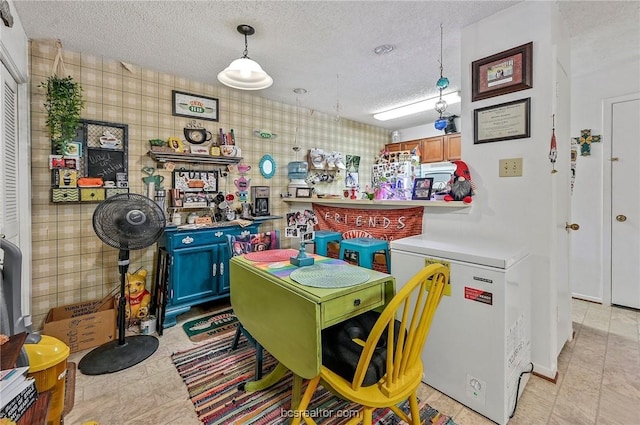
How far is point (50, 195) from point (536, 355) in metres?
3.85

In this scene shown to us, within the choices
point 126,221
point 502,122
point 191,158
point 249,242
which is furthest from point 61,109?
point 502,122

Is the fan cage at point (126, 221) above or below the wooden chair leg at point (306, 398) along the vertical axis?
above

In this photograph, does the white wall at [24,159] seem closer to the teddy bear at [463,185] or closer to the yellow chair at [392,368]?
the yellow chair at [392,368]

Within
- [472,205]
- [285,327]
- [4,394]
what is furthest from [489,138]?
[4,394]

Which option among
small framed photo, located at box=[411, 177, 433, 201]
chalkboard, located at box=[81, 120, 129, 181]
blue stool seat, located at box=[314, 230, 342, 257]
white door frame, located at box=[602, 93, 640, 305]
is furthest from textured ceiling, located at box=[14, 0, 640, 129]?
blue stool seat, located at box=[314, 230, 342, 257]

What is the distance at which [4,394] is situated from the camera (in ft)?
2.44

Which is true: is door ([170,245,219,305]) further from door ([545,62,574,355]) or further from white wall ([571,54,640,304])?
white wall ([571,54,640,304])

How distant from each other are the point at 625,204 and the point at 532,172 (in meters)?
1.98

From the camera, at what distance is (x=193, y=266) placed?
2.75m

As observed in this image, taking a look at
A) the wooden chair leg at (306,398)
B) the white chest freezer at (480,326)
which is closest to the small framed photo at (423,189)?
the white chest freezer at (480,326)

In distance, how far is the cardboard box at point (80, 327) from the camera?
2146 mm

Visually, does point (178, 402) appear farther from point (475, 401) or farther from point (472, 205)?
point (472, 205)

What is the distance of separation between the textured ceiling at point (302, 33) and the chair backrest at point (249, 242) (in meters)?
1.67

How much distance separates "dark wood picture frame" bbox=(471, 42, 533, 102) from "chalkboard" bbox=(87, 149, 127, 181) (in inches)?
120
